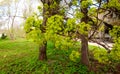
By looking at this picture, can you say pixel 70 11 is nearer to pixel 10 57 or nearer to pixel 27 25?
pixel 27 25

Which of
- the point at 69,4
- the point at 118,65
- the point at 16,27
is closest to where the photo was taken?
the point at 69,4

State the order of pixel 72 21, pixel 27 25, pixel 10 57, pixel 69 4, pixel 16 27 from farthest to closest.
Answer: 1. pixel 16 27
2. pixel 10 57
3. pixel 69 4
4. pixel 27 25
5. pixel 72 21

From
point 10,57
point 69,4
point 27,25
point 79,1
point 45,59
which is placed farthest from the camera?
point 10,57

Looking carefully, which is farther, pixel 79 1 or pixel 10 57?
pixel 10 57

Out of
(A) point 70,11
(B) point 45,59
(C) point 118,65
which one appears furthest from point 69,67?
(A) point 70,11

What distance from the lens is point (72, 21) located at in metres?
5.20

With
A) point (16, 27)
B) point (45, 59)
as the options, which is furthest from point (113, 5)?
point (16, 27)

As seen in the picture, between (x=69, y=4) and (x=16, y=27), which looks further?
(x=16, y=27)

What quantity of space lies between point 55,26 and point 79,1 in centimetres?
113

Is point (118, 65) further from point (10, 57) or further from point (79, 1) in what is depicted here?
point (10, 57)

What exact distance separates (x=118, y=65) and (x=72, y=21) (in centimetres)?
388

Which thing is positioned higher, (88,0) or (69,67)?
(88,0)

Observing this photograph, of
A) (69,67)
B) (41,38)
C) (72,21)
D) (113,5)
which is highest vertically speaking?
(113,5)

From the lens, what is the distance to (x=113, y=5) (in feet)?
19.2
